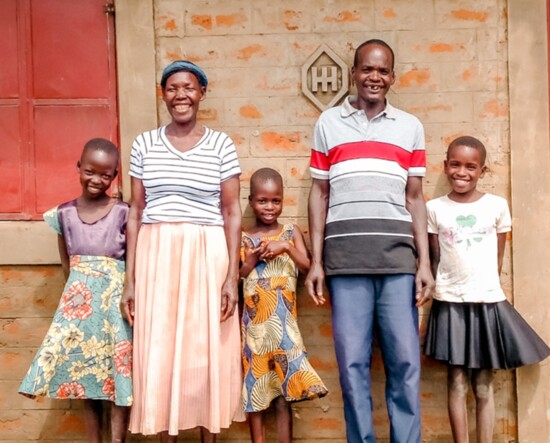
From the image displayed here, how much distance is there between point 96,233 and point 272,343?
1.04m

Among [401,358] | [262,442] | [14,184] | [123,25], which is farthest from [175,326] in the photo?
[123,25]

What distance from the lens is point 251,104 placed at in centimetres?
411

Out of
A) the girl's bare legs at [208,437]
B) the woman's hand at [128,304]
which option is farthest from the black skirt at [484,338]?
the woman's hand at [128,304]

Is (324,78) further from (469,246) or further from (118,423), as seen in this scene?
(118,423)

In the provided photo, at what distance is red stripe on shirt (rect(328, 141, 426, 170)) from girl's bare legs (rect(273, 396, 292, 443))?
1.26m

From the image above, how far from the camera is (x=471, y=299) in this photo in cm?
374

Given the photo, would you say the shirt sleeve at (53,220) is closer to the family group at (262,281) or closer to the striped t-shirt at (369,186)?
the family group at (262,281)

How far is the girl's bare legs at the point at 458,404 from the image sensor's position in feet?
12.6

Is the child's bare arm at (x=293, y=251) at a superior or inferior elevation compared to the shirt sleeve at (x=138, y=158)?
inferior

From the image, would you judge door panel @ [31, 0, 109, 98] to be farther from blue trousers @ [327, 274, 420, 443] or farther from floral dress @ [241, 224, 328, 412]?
blue trousers @ [327, 274, 420, 443]

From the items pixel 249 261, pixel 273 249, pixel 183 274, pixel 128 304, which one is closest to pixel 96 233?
pixel 128 304

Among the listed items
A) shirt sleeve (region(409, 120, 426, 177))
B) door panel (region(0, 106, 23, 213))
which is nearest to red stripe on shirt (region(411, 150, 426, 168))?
shirt sleeve (region(409, 120, 426, 177))

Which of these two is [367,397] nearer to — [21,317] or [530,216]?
[530,216]

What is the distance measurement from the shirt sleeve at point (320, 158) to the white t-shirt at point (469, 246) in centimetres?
61
